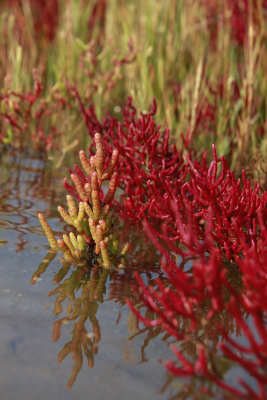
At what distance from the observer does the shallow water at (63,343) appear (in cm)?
139

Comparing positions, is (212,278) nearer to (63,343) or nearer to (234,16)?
(63,343)

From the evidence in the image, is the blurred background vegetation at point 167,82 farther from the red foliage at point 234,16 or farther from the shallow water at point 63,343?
the shallow water at point 63,343

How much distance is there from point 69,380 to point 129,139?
57.4 inches

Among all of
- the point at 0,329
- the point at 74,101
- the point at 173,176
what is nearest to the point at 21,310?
the point at 0,329

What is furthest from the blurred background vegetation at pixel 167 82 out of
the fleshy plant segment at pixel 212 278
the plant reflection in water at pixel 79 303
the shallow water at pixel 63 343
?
the shallow water at pixel 63 343

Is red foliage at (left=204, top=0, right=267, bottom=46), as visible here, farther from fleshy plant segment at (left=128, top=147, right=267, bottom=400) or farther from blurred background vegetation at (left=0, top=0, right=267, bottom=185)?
fleshy plant segment at (left=128, top=147, right=267, bottom=400)

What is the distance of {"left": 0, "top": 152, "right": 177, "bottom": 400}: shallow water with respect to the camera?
1.39m

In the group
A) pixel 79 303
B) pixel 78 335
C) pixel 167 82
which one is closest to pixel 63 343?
pixel 78 335

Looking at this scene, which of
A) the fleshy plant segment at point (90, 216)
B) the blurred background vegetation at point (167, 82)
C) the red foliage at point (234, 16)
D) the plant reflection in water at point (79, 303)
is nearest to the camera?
the plant reflection in water at point (79, 303)

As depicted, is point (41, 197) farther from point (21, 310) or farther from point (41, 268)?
point (21, 310)

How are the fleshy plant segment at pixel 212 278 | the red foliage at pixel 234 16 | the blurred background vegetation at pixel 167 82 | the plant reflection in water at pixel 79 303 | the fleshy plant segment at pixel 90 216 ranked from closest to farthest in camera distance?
the fleshy plant segment at pixel 212 278, the plant reflection in water at pixel 79 303, the fleshy plant segment at pixel 90 216, the blurred background vegetation at pixel 167 82, the red foliage at pixel 234 16

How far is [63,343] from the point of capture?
5.20 ft

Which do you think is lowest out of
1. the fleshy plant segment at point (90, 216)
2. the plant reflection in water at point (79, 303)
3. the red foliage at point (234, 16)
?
the plant reflection in water at point (79, 303)

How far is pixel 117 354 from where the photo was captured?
1552mm
